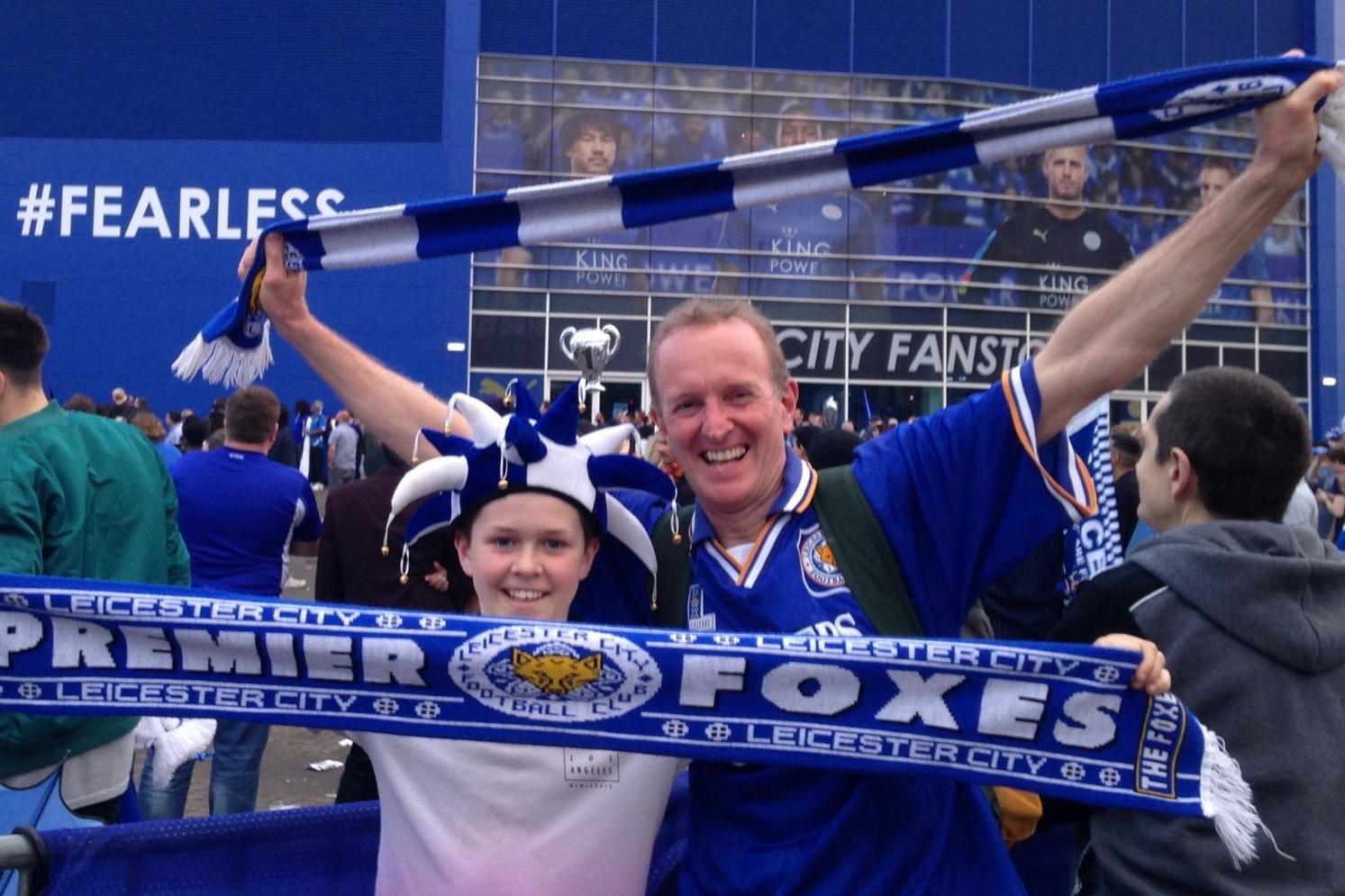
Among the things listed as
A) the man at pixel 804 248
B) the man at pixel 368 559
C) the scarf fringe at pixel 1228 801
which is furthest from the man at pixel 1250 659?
the man at pixel 804 248

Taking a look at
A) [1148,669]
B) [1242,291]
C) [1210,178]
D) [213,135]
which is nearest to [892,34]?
[1210,178]

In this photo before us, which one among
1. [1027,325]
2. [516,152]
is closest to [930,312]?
[1027,325]

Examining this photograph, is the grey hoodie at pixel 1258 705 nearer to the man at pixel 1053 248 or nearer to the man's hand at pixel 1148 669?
the man's hand at pixel 1148 669

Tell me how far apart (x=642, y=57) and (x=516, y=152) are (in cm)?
336

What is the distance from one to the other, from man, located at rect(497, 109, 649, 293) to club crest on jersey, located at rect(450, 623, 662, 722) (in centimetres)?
2476

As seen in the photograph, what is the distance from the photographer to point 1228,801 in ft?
7.01

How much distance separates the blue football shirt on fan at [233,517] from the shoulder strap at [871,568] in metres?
3.91

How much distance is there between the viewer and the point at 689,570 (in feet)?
7.95

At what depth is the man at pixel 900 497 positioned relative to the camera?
2.11 metres

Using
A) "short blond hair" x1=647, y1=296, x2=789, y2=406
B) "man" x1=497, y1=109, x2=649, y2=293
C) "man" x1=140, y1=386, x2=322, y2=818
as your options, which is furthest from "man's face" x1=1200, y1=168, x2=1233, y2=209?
"short blond hair" x1=647, y1=296, x2=789, y2=406

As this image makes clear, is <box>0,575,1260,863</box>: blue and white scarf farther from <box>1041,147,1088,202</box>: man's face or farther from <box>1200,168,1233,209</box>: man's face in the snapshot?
<box>1200,168,1233,209</box>: man's face

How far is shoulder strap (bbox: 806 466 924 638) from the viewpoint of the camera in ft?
7.36

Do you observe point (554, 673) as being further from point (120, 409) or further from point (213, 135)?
point (213, 135)

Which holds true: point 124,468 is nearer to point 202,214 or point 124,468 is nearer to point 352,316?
point 352,316
